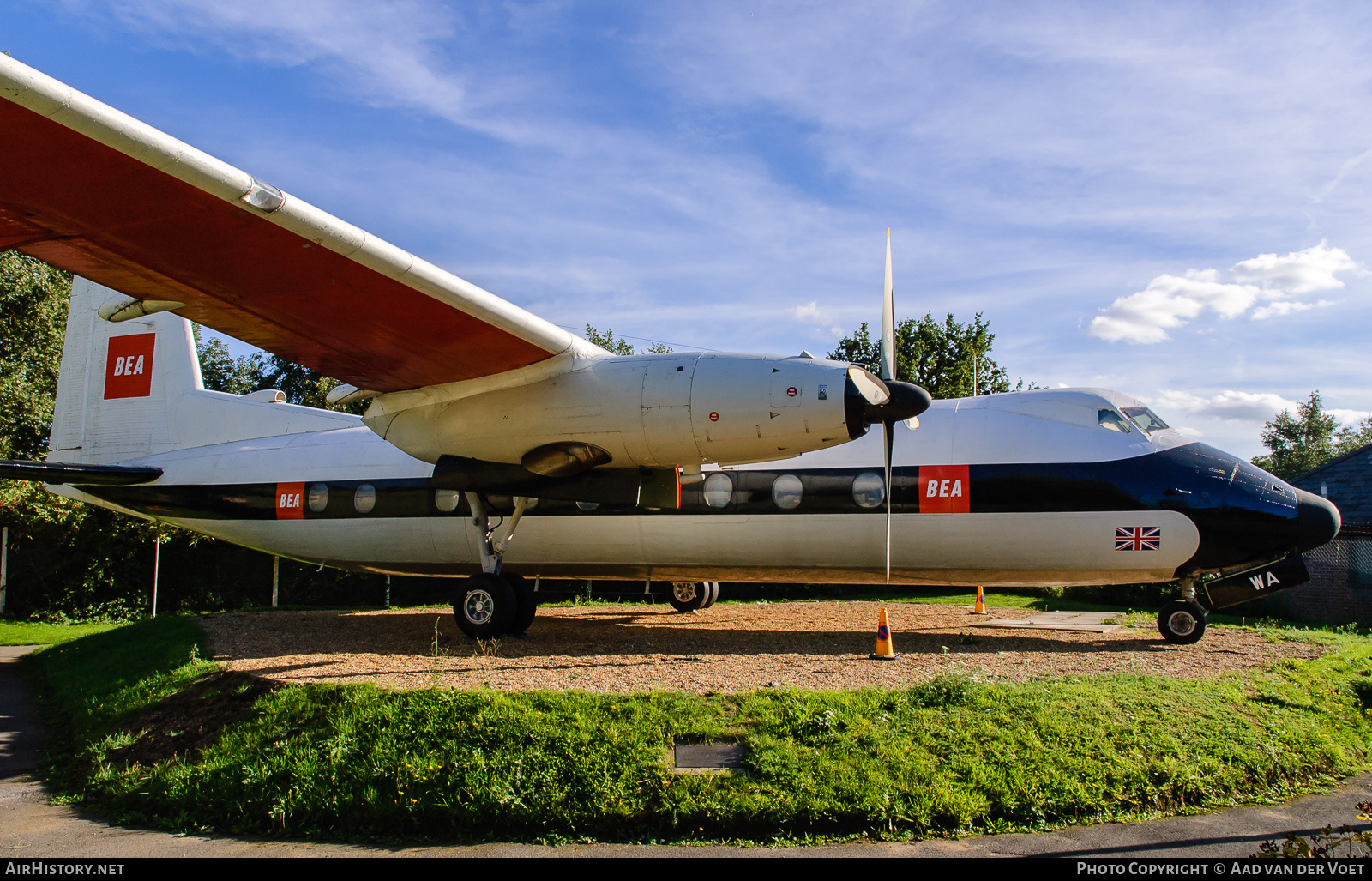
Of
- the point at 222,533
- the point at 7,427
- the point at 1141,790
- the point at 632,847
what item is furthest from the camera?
the point at 7,427

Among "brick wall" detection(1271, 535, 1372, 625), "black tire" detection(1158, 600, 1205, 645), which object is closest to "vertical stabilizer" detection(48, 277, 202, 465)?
"black tire" detection(1158, 600, 1205, 645)

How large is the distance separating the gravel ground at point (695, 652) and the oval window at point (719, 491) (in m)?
2.12

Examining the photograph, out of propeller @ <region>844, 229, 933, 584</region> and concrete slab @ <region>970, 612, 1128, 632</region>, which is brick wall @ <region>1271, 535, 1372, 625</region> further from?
propeller @ <region>844, 229, 933, 584</region>

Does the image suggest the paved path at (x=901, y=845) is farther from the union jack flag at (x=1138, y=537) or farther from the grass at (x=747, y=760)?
the union jack flag at (x=1138, y=537)

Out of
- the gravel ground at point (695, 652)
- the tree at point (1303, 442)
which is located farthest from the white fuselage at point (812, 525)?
the tree at point (1303, 442)

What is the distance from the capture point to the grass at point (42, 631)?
1916 cm

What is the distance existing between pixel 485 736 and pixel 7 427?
1058 inches

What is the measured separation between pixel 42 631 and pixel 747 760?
2158 centimetres

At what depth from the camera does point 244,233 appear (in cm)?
783

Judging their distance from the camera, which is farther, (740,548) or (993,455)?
(740,548)

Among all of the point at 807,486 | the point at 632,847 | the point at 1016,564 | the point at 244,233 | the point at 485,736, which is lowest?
the point at 632,847

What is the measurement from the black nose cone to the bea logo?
19.5 meters
